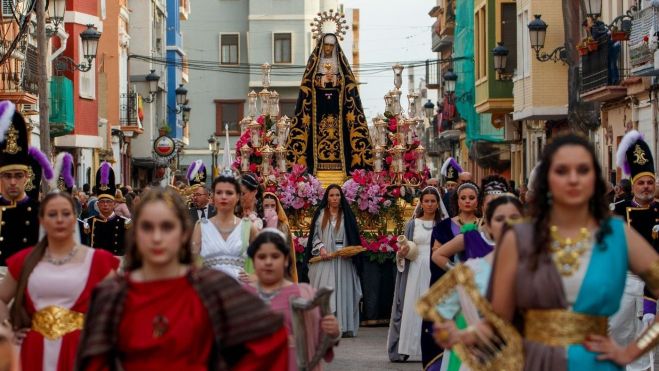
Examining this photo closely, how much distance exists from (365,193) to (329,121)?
10.9 ft

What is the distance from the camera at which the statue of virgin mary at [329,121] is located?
25141mm

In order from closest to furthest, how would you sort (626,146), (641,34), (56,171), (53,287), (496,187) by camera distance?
(53,287) → (496,187) → (56,171) → (626,146) → (641,34)

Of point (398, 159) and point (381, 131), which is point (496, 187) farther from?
point (381, 131)

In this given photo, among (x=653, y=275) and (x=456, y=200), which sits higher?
(x=456, y=200)

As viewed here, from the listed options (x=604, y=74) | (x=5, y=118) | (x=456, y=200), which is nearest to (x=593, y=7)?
(x=604, y=74)

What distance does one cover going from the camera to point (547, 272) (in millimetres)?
7031

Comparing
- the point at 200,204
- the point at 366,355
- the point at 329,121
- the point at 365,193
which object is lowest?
the point at 366,355

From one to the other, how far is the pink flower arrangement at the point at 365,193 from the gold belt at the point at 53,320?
1290 cm

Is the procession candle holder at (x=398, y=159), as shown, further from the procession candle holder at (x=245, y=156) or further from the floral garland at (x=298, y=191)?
the procession candle holder at (x=245, y=156)

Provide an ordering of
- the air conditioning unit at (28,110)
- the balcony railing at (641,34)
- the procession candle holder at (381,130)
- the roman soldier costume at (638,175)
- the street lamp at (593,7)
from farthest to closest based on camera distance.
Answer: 1. the air conditioning unit at (28,110)
2. the balcony railing at (641,34)
3. the street lamp at (593,7)
4. the procession candle holder at (381,130)
5. the roman soldier costume at (638,175)

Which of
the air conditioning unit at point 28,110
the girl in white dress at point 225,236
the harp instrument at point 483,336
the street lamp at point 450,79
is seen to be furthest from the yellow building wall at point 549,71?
the harp instrument at point 483,336

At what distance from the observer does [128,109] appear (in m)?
59.7

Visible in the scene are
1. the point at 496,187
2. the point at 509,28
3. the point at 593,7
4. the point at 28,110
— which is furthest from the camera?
the point at 509,28

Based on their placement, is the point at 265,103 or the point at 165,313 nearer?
the point at 165,313
